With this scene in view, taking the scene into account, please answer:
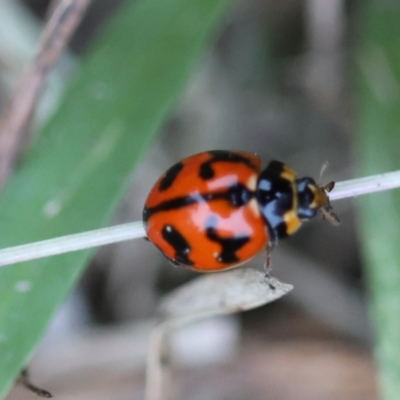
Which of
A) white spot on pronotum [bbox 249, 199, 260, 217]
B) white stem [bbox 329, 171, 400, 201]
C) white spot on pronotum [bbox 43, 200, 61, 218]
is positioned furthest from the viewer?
white spot on pronotum [bbox 43, 200, 61, 218]

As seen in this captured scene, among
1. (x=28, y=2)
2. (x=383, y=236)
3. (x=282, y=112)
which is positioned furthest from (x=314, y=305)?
(x=28, y=2)

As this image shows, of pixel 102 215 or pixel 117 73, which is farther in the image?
pixel 117 73

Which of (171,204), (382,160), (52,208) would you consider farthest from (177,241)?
(382,160)

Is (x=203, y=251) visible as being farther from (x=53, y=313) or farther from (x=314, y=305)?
(x=314, y=305)

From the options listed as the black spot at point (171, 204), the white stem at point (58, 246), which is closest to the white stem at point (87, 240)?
the white stem at point (58, 246)

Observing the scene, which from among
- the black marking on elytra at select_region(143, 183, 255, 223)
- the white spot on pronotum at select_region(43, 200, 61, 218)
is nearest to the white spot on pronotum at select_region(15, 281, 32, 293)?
the white spot on pronotum at select_region(43, 200, 61, 218)

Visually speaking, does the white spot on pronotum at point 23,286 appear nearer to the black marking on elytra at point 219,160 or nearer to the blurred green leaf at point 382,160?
the black marking on elytra at point 219,160

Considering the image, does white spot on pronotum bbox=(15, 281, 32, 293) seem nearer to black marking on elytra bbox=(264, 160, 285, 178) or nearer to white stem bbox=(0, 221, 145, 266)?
white stem bbox=(0, 221, 145, 266)
